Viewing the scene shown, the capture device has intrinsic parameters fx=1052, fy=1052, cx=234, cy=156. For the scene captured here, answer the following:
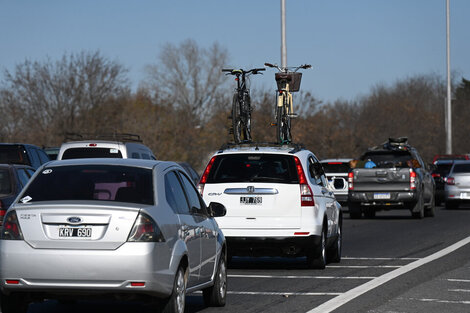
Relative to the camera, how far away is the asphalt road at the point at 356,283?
421 inches

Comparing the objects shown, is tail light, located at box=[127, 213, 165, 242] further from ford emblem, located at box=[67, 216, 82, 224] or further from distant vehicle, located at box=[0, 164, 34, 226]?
distant vehicle, located at box=[0, 164, 34, 226]

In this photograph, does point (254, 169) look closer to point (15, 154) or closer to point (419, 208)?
point (15, 154)

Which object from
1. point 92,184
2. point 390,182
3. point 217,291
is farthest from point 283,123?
point 92,184

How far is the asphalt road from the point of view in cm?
1069

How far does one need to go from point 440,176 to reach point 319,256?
2561cm

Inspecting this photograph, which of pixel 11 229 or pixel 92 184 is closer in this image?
pixel 11 229

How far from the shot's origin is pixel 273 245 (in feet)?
47.6

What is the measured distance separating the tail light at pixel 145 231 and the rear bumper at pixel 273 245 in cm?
591

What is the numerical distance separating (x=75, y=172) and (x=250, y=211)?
5463mm

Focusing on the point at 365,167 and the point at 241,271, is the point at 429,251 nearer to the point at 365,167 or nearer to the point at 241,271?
the point at 241,271

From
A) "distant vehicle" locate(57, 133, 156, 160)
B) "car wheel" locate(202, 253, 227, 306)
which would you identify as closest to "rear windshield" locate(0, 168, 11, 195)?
"distant vehicle" locate(57, 133, 156, 160)

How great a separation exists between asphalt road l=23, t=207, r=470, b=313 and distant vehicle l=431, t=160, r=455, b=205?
60.7 feet

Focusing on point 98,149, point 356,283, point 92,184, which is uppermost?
point 98,149

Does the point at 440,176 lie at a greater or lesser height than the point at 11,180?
lesser
